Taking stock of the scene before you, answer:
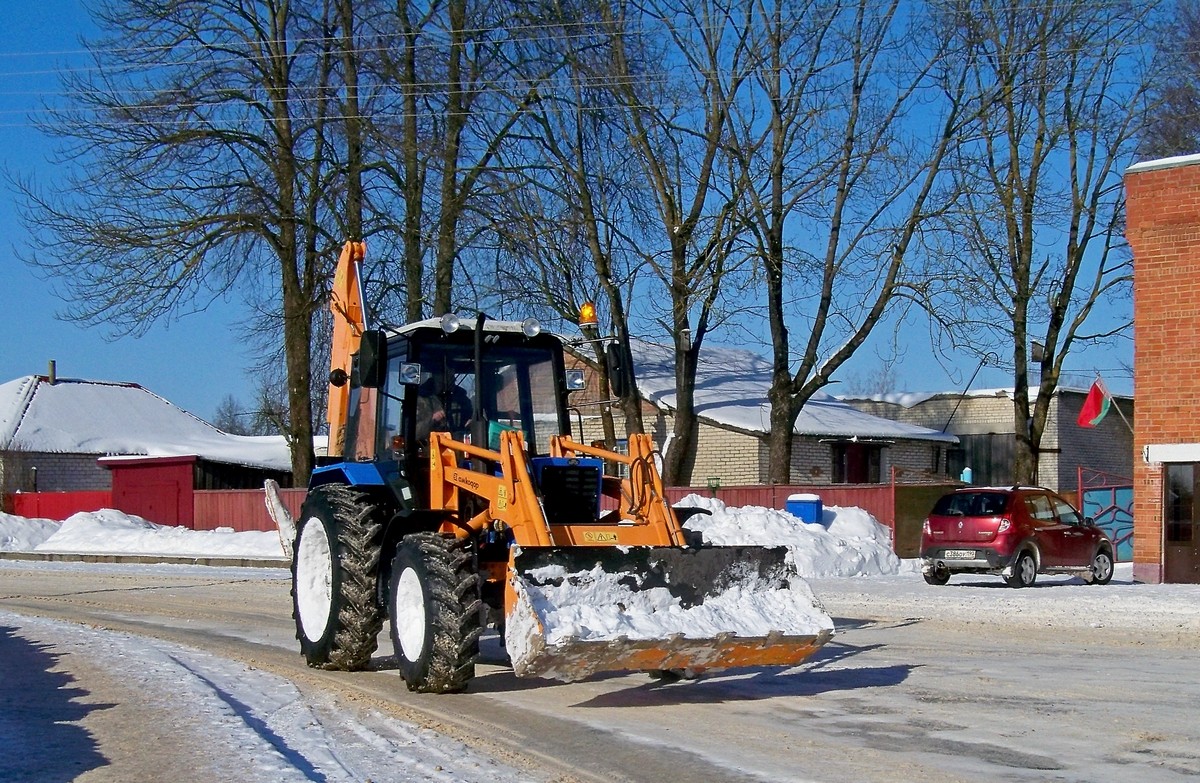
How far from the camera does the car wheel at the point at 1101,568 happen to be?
2194 centimetres

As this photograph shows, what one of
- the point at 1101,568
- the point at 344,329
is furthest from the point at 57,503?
the point at 344,329

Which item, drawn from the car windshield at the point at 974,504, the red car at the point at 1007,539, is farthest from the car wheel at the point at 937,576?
the car windshield at the point at 974,504

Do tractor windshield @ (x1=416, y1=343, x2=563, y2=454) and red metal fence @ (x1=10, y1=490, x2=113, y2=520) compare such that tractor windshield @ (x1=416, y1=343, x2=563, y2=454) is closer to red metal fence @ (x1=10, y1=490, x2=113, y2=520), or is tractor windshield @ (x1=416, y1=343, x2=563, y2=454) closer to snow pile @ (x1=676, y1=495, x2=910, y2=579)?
snow pile @ (x1=676, y1=495, x2=910, y2=579)

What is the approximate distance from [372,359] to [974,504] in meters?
13.6

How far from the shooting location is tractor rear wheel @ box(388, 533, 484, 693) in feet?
29.3

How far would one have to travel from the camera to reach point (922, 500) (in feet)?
92.1

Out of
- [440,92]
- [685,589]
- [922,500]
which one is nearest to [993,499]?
[922,500]

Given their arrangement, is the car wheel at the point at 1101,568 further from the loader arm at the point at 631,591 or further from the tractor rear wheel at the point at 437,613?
the tractor rear wheel at the point at 437,613

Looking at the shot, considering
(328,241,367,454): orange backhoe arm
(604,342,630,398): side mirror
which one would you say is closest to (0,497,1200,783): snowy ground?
(328,241,367,454): orange backhoe arm

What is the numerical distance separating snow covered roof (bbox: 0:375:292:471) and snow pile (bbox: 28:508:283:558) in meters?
10.8

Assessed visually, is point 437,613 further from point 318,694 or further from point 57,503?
point 57,503

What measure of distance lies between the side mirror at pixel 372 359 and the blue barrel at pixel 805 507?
1685 cm

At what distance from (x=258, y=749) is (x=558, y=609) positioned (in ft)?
6.76

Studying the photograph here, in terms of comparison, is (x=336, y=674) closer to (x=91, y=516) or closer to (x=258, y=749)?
(x=258, y=749)
